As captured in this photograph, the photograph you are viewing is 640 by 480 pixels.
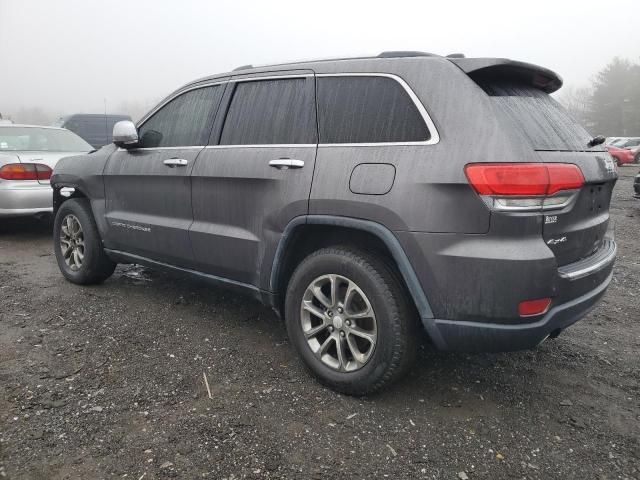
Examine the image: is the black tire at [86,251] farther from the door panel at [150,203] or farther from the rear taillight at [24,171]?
the rear taillight at [24,171]

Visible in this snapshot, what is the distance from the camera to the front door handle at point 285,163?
280 cm

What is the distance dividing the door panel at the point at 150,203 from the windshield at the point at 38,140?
3352mm

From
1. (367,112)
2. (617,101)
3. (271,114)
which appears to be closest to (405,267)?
(367,112)

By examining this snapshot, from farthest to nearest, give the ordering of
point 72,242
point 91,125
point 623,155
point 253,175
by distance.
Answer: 1. point 623,155
2. point 91,125
3. point 72,242
4. point 253,175

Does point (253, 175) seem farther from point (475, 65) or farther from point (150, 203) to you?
point (475, 65)

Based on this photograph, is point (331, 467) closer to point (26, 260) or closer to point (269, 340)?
point (269, 340)

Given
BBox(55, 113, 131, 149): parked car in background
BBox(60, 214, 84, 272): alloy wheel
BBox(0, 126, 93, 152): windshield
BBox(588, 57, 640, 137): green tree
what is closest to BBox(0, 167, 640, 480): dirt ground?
BBox(60, 214, 84, 272): alloy wheel

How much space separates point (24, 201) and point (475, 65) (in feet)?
18.4

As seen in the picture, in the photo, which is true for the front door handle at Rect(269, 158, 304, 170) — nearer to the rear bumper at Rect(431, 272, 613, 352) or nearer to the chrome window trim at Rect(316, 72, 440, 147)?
the chrome window trim at Rect(316, 72, 440, 147)

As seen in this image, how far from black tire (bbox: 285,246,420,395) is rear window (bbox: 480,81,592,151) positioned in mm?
922

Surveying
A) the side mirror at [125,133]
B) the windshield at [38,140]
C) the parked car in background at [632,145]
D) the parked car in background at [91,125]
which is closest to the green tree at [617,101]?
the parked car in background at [632,145]

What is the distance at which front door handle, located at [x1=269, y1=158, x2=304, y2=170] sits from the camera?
280 cm

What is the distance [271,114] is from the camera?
3.12 meters

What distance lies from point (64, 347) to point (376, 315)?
2.10 metres
